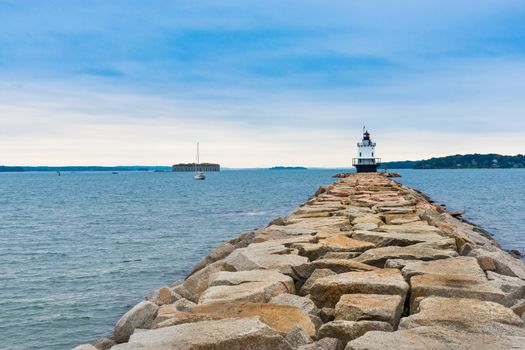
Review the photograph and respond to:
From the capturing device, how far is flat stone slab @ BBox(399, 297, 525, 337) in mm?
3299

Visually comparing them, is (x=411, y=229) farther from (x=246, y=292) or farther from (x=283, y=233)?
(x=246, y=292)

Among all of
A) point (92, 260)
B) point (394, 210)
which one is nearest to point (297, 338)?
point (394, 210)

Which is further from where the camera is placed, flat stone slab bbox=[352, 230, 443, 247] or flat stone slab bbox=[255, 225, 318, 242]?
flat stone slab bbox=[255, 225, 318, 242]

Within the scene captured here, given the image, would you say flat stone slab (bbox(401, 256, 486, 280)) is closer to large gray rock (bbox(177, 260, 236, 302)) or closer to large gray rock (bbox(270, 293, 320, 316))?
large gray rock (bbox(270, 293, 320, 316))

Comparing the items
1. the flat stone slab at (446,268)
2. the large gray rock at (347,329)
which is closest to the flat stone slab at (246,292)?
the large gray rock at (347,329)

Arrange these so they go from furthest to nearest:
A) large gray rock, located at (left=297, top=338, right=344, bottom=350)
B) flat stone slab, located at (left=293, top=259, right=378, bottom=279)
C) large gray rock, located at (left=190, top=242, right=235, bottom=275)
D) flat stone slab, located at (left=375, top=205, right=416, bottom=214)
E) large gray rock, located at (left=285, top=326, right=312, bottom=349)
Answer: flat stone slab, located at (left=375, top=205, right=416, bottom=214), large gray rock, located at (left=190, top=242, right=235, bottom=275), flat stone slab, located at (left=293, top=259, right=378, bottom=279), large gray rock, located at (left=285, top=326, right=312, bottom=349), large gray rock, located at (left=297, top=338, right=344, bottom=350)

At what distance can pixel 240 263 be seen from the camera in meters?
5.66

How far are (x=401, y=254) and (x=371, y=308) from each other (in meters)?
1.89

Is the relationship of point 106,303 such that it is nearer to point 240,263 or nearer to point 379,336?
point 240,263

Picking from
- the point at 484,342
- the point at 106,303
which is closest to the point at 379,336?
the point at 484,342

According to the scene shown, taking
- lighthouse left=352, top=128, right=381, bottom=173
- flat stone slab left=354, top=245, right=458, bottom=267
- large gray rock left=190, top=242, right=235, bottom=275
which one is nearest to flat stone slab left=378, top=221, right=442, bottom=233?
flat stone slab left=354, top=245, right=458, bottom=267

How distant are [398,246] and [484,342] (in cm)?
301

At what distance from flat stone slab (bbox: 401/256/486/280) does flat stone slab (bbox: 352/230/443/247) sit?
0.96 m

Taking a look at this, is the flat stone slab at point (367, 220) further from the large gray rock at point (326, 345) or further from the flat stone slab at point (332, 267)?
the large gray rock at point (326, 345)
